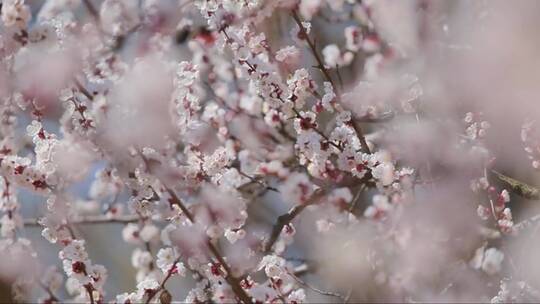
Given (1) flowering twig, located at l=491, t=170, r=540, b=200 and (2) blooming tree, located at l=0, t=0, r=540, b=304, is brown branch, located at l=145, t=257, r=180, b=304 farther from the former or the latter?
(1) flowering twig, located at l=491, t=170, r=540, b=200

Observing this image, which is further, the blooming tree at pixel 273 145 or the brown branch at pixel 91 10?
the brown branch at pixel 91 10

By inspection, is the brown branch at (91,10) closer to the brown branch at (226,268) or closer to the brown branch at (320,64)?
the brown branch at (320,64)

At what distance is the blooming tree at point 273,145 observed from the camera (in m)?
2.63

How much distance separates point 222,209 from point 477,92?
1.44 m

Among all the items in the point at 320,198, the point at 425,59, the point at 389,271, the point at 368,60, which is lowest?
the point at 389,271

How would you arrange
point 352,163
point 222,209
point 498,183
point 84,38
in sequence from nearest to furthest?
point 222,209
point 352,163
point 498,183
point 84,38

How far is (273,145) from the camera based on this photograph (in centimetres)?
383

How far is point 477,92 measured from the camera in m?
3.29

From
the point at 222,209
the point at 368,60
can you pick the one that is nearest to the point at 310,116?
the point at 222,209

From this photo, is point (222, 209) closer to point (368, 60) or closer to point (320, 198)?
point (320, 198)

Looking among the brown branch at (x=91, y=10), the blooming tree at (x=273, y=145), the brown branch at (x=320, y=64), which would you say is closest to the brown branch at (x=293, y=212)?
the blooming tree at (x=273, y=145)

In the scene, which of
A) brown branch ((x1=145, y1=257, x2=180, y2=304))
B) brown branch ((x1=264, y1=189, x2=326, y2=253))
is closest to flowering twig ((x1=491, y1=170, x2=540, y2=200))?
brown branch ((x1=264, y1=189, x2=326, y2=253))

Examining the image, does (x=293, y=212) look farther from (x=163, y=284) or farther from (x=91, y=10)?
(x=91, y=10)

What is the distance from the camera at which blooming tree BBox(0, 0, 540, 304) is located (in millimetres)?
2633
